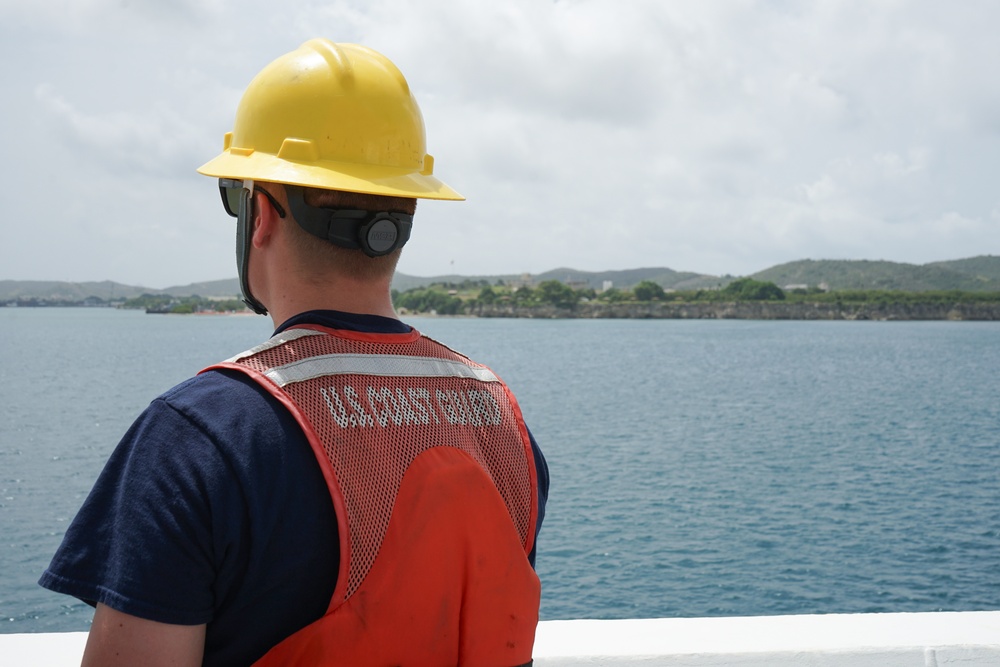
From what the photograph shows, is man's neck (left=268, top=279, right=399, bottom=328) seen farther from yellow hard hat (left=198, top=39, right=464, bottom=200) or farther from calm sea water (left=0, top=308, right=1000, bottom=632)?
calm sea water (left=0, top=308, right=1000, bottom=632)

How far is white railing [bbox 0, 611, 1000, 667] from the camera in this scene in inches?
104

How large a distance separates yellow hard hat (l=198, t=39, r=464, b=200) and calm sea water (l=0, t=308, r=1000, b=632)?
1109cm

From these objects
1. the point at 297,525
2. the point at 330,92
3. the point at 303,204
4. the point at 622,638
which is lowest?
the point at 622,638

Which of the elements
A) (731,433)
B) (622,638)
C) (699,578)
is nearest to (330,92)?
(622,638)

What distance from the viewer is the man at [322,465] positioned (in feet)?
4.09

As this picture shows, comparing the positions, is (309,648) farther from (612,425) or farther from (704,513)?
(612,425)

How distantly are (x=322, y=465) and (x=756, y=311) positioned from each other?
171 metres

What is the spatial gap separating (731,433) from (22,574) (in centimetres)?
2214

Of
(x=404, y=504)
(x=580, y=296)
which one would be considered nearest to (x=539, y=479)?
(x=404, y=504)

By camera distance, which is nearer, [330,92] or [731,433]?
[330,92]

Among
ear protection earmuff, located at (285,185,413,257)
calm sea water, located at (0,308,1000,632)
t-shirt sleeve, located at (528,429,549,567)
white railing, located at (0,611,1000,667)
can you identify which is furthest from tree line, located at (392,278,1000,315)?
ear protection earmuff, located at (285,185,413,257)

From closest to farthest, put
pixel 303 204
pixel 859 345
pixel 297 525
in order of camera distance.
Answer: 1. pixel 297 525
2. pixel 303 204
3. pixel 859 345

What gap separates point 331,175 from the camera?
1.54 m

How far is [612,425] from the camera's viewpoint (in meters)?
31.7
